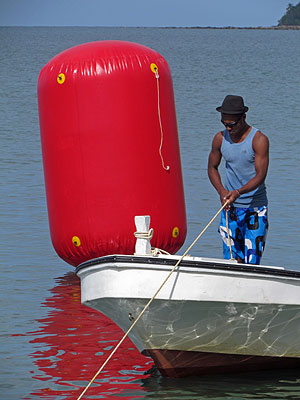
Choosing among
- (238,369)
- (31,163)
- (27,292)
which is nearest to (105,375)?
(238,369)

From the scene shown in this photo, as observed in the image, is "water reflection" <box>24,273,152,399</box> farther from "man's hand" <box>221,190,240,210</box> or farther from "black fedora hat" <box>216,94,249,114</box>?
"black fedora hat" <box>216,94,249,114</box>

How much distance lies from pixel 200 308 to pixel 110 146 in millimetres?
2861

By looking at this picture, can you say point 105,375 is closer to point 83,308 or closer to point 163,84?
point 83,308

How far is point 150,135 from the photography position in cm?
1021

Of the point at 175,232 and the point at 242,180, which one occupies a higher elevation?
the point at 242,180

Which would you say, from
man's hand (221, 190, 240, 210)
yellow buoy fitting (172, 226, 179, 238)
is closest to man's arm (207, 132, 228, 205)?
man's hand (221, 190, 240, 210)

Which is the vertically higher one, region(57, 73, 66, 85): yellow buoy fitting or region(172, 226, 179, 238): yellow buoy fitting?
region(57, 73, 66, 85): yellow buoy fitting

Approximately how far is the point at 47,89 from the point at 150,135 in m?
1.04

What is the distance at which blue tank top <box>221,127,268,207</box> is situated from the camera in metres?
8.37

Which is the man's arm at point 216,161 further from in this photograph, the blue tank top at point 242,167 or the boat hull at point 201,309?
the boat hull at point 201,309

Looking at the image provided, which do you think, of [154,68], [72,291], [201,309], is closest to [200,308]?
[201,309]

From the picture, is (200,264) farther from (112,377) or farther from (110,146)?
(110,146)

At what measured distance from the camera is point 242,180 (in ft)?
27.9

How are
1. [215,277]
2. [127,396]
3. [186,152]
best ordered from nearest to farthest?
[215,277]
[127,396]
[186,152]
